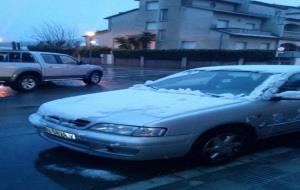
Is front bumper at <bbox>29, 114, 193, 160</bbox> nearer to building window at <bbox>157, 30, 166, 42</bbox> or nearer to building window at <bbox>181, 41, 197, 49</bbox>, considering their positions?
building window at <bbox>181, 41, 197, 49</bbox>

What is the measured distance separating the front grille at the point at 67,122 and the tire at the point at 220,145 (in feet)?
4.20

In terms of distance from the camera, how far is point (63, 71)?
17.5 m

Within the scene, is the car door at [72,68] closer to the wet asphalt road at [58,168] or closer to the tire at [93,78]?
the tire at [93,78]

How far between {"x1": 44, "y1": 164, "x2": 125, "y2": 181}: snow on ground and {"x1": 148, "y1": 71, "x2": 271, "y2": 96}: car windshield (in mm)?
1769

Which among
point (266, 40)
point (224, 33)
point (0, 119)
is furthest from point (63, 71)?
point (266, 40)

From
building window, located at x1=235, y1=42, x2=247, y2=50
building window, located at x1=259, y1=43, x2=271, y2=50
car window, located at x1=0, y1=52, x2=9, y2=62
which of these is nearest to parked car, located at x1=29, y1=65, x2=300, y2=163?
car window, located at x1=0, y1=52, x2=9, y2=62

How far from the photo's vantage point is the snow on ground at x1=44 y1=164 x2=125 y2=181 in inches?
188

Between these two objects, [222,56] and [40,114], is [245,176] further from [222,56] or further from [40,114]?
[222,56]

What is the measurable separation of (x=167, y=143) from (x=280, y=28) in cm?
4867

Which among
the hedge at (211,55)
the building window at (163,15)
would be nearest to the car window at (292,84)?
the hedge at (211,55)

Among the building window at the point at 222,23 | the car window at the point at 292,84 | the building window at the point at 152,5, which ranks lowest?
the car window at the point at 292,84

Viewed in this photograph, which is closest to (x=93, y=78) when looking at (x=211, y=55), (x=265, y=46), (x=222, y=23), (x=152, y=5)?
(x=211, y=55)

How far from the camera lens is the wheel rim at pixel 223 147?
16.8 feet

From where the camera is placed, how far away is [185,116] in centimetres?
477
